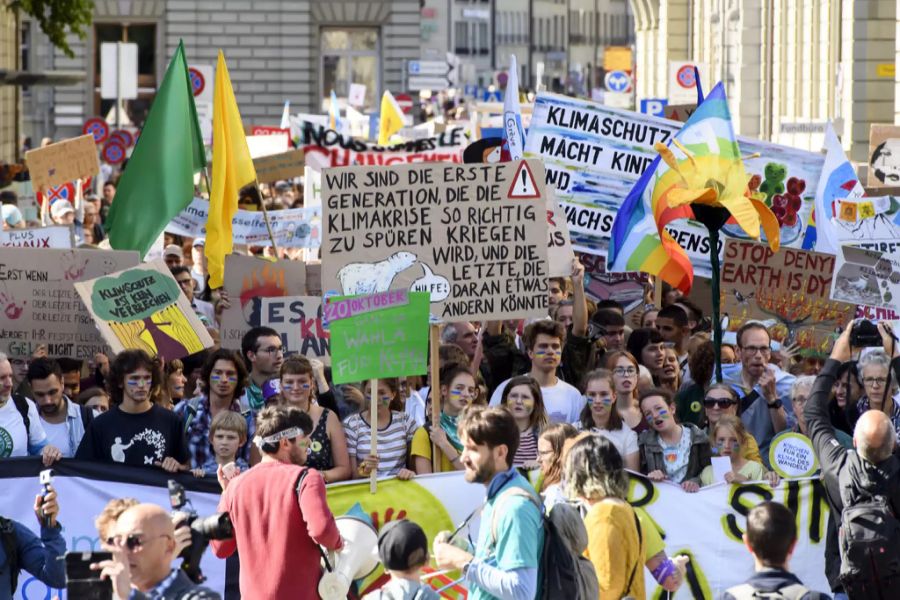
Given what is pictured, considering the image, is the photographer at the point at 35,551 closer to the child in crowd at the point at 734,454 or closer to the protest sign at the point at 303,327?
the child in crowd at the point at 734,454

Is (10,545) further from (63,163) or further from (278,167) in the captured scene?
(278,167)

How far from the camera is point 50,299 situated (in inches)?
431

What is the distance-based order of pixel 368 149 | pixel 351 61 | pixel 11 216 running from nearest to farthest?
1. pixel 11 216
2. pixel 368 149
3. pixel 351 61

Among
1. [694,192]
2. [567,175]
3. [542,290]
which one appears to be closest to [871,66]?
[567,175]

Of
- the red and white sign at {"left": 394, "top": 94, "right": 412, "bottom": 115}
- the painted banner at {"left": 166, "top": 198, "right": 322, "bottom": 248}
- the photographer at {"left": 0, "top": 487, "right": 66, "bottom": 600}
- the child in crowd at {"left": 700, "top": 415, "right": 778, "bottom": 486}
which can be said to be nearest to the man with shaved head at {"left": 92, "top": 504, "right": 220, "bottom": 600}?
the photographer at {"left": 0, "top": 487, "right": 66, "bottom": 600}

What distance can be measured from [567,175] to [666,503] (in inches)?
177

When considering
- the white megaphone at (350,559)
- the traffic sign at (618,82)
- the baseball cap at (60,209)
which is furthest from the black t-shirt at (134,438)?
the traffic sign at (618,82)

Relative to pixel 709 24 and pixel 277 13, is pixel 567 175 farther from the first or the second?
pixel 277 13

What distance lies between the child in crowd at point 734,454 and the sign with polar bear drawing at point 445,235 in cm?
137

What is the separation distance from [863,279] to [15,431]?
523cm

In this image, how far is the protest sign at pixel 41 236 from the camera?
13469 millimetres

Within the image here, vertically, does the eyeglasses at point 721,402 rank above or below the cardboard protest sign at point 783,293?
below

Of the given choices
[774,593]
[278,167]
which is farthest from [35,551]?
[278,167]

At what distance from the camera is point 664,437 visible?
8953 millimetres
